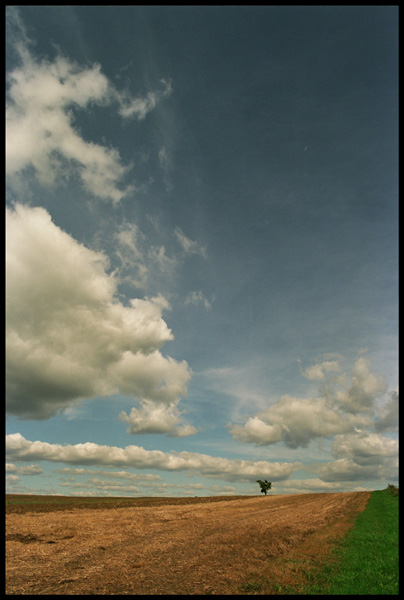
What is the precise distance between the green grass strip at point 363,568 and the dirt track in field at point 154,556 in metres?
1.30

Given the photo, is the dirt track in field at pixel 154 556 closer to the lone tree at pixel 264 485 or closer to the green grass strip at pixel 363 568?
the green grass strip at pixel 363 568

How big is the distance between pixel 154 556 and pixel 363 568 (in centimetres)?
1067

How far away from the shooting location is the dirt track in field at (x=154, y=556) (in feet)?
47.2

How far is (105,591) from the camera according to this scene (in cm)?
1373

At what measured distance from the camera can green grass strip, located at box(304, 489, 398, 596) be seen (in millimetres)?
13648

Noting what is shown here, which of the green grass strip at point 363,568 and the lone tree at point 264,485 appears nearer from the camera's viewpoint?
the green grass strip at point 363,568

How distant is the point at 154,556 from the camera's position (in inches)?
751

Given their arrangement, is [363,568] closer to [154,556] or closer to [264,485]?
[154,556]

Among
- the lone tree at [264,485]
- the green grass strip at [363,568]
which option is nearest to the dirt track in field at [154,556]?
the green grass strip at [363,568]

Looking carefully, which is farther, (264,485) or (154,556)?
(264,485)

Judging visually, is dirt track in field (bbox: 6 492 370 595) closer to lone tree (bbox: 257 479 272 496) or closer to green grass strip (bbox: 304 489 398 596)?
green grass strip (bbox: 304 489 398 596)

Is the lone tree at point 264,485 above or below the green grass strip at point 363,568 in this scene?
below

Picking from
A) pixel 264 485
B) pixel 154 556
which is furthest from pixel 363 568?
pixel 264 485
